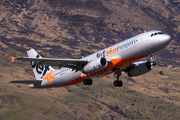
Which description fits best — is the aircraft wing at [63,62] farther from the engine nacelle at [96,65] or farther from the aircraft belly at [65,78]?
the aircraft belly at [65,78]

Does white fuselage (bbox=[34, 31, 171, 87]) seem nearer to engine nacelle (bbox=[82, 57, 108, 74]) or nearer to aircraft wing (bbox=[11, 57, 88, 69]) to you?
engine nacelle (bbox=[82, 57, 108, 74])

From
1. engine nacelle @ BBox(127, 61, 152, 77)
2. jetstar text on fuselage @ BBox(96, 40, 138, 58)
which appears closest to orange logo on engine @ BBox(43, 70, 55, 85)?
jetstar text on fuselage @ BBox(96, 40, 138, 58)

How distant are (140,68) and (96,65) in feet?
34.3

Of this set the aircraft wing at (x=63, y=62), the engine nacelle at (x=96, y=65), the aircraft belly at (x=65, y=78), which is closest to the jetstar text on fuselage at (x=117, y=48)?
the engine nacelle at (x=96, y=65)

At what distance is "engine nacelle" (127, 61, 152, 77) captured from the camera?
45.2 m

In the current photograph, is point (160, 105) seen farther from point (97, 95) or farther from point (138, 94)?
point (97, 95)

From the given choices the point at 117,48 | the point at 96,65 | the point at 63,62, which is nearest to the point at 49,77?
the point at 63,62

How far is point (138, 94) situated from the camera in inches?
4776

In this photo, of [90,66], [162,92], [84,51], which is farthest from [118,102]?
[84,51]

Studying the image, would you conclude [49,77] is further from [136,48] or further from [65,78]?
[136,48]

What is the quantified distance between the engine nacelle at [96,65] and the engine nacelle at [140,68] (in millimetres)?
9216

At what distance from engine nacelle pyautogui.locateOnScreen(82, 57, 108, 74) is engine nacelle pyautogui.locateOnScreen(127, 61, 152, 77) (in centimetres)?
922

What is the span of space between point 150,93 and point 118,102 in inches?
822

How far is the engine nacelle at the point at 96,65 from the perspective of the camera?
39.4 m
